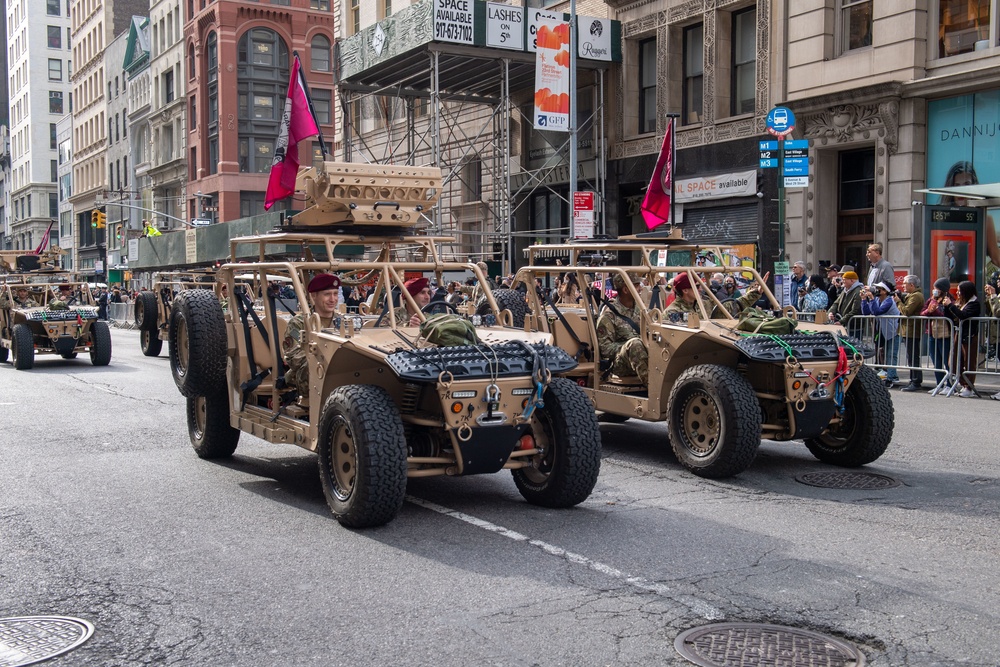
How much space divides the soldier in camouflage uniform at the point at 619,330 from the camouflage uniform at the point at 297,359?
10.8 ft

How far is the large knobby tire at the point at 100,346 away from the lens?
789 inches

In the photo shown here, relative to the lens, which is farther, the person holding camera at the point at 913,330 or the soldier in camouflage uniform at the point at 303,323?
the person holding camera at the point at 913,330

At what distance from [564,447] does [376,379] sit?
143 cm

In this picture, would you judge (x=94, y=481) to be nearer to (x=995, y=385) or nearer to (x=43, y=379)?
(x=43, y=379)

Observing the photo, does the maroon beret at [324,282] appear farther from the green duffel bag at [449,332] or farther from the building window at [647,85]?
the building window at [647,85]

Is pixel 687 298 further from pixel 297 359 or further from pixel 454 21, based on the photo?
pixel 454 21

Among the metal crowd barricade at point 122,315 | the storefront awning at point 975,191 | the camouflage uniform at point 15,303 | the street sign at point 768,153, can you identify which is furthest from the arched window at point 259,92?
the storefront awning at point 975,191

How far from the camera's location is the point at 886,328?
15.7 m

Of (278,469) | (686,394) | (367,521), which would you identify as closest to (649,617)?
(367,521)

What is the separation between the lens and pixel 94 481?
28.2ft

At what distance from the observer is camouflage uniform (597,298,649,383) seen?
997 cm

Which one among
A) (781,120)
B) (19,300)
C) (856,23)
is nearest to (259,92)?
(19,300)

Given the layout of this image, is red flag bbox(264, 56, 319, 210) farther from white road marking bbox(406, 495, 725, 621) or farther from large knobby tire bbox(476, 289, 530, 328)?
white road marking bbox(406, 495, 725, 621)

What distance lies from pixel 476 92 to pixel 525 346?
2566 cm
